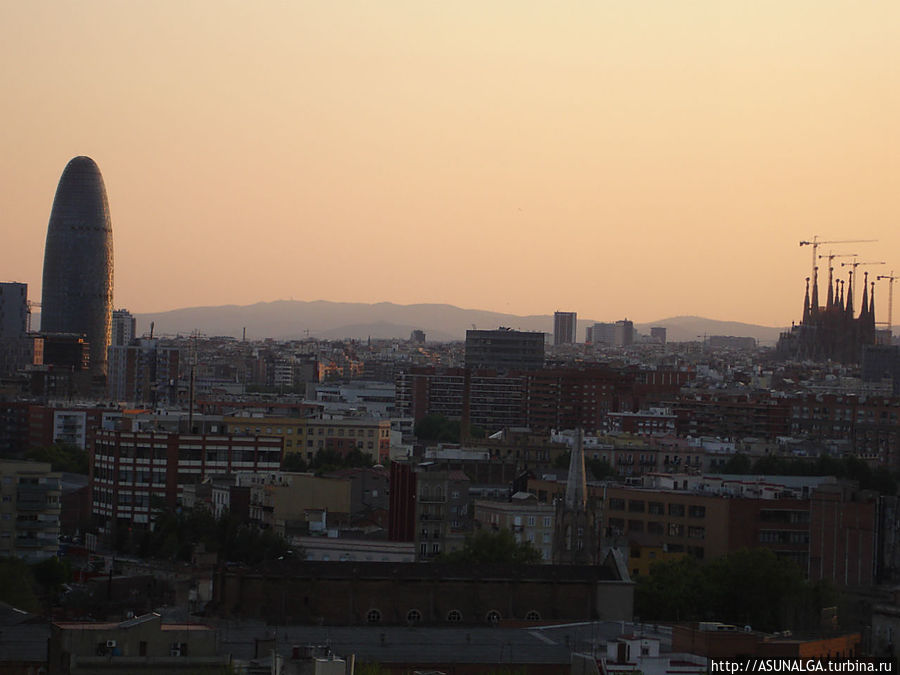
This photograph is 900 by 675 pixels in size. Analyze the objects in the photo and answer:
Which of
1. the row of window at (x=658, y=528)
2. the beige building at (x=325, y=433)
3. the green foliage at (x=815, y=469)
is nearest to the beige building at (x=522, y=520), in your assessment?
the row of window at (x=658, y=528)

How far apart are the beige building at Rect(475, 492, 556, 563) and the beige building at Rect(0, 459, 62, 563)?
35.1ft

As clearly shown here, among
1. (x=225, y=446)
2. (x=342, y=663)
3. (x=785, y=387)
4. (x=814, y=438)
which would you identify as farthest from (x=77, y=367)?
(x=342, y=663)

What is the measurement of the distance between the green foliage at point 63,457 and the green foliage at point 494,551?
118 feet

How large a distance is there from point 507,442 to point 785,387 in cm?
8286

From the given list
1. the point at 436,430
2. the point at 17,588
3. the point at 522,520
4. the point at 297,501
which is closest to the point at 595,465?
the point at 297,501

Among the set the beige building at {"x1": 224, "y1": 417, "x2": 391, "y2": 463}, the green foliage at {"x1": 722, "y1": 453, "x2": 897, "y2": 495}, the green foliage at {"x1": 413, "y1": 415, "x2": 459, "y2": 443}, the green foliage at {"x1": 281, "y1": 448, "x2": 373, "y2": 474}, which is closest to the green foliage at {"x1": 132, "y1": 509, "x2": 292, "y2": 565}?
the green foliage at {"x1": 281, "y1": 448, "x2": 373, "y2": 474}

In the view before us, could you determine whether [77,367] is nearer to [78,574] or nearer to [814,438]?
[814,438]

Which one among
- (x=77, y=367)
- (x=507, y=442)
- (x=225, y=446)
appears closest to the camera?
(x=225, y=446)

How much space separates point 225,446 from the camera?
71.6m

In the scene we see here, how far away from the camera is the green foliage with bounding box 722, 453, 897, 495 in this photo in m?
76.6

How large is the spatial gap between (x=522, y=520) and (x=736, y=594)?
1371 cm

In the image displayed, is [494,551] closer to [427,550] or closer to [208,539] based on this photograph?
[427,550]

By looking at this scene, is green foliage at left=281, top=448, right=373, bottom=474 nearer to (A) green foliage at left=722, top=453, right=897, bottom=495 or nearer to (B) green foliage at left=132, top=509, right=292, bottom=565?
(A) green foliage at left=722, top=453, right=897, bottom=495

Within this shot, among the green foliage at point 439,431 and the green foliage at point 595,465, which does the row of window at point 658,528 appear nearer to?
the green foliage at point 595,465
